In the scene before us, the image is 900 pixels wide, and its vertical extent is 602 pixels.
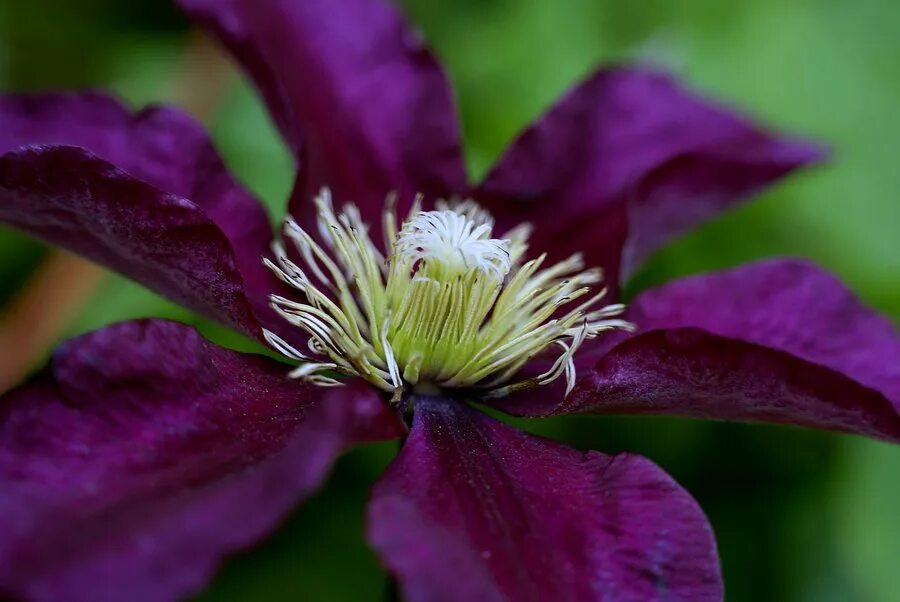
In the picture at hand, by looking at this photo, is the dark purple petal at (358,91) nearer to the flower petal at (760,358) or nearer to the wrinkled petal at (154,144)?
the wrinkled petal at (154,144)

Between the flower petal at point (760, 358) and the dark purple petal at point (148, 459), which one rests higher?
A: the flower petal at point (760, 358)

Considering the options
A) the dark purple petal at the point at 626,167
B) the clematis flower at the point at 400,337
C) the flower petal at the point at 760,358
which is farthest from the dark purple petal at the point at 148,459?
the dark purple petal at the point at 626,167

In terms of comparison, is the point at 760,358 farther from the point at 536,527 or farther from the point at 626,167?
the point at 626,167

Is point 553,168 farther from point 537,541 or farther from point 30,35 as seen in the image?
point 30,35

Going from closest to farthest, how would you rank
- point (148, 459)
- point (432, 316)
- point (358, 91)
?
1. point (148, 459)
2. point (432, 316)
3. point (358, 91)

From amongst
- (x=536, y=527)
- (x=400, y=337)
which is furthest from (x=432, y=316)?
(x=536, y=527)

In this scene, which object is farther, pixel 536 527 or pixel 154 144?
pixel 154 144

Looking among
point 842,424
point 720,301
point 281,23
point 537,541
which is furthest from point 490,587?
point 281,23
